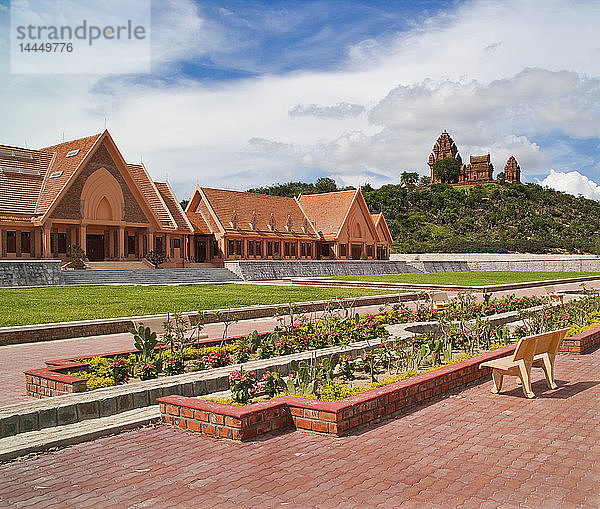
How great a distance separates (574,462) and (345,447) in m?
1.99

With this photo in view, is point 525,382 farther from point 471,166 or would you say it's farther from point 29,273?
point 471,166

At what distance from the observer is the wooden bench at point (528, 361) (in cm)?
733

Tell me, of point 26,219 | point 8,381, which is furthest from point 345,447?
point 26,219

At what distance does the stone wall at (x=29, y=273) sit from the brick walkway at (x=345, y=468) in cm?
2239

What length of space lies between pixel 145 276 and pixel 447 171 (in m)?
95.4

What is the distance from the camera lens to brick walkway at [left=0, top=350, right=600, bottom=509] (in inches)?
171

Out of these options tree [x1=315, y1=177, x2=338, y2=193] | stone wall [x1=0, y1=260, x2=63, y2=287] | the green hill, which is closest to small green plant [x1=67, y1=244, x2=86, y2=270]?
stone wall [x1=0, y1=260, x2=63, y2=287]

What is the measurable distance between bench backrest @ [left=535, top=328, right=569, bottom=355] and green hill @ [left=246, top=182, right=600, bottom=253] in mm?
59224

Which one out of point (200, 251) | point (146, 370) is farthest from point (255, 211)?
point (146, 370)

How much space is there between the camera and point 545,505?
13.9ft

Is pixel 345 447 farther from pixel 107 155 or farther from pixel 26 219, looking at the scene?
pixel 107 155

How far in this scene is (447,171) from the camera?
118 m

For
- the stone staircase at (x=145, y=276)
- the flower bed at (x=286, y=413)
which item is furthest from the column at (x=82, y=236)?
the flower bed at (x=286, y=413)

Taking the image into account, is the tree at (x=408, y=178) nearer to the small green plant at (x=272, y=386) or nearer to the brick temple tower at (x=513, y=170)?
the brick temple tower at (x=513, y=170)
